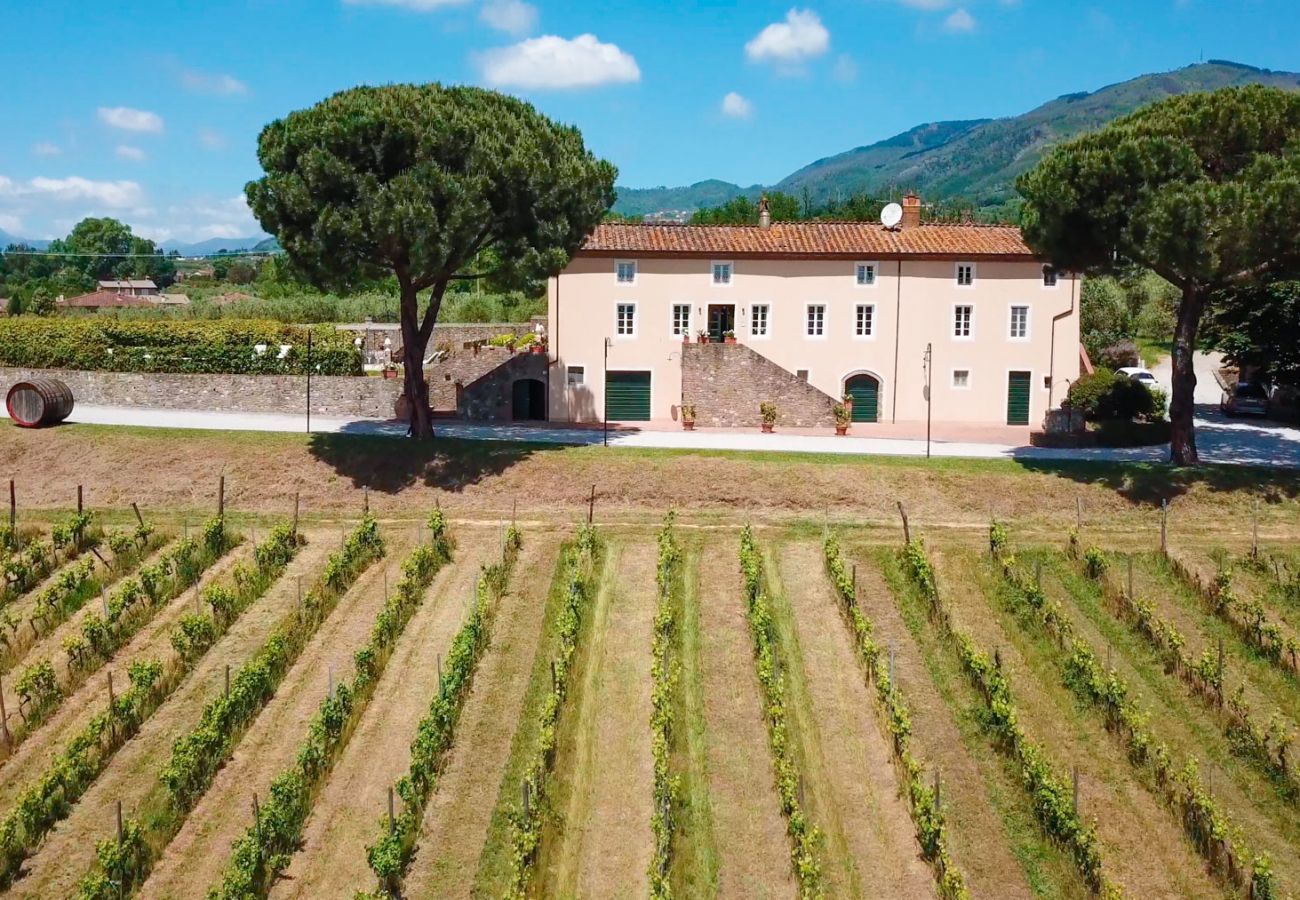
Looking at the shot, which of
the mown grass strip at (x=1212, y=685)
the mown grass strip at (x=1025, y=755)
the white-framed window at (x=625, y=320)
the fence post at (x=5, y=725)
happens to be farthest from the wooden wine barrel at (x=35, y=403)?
the mown grass strip at (x=1212, y=685)

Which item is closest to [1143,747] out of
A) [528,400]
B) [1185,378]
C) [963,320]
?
[1185,378]

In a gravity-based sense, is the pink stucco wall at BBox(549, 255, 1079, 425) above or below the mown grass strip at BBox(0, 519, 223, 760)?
above

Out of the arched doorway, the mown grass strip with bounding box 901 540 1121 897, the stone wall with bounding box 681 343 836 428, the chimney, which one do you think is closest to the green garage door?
the stone wall with bounding box 681 343 836 428

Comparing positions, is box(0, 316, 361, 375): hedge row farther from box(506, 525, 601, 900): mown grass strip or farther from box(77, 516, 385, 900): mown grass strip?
box(506, 525, 601, 900): mown grass strip

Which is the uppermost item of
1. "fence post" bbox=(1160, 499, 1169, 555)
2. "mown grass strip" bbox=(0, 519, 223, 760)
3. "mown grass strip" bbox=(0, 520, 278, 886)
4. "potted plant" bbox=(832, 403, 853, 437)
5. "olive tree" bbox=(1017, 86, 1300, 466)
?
"olive tree" bbox=(1017, 86, 1300, 466)

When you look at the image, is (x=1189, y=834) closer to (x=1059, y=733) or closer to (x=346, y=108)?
(x=1059, y=733)

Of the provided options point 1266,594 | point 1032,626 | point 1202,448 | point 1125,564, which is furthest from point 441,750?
point 1202,448
